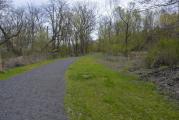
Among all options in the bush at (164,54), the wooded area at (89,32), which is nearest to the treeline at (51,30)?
the wooded area at (89,32)

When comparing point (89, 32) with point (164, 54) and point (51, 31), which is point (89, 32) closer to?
point (51, 31)

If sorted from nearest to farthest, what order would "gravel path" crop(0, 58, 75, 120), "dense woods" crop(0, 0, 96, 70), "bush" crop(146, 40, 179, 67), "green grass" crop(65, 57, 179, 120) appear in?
"gravel path" crop(0, 58, 75, 120) < "green grass" crop(65, 57, 179, 120) < "bush" crop(146, 40, 179, 67) < "dense woods" crop(0, 0, 96, 70)

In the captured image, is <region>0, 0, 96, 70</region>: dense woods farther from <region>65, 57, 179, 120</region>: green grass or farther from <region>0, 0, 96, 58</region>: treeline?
<region>65, 57, 179, 120</region>: green grass

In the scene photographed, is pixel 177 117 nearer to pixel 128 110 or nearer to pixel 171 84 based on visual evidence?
pixel 128 110

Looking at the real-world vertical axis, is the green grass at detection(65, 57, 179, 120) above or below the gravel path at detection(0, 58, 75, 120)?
below

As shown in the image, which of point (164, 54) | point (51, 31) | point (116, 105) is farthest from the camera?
point (51, 31)

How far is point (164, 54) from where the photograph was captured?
658 inches

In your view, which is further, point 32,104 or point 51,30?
point 51,30

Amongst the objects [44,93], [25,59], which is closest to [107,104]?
[44,93]

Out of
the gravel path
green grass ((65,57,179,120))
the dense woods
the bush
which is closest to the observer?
the gravel path

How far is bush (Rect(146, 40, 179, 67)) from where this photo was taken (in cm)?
1577

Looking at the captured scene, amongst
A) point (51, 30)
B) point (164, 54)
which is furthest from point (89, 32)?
point (164, 54)

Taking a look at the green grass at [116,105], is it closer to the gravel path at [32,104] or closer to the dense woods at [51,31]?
the gravel path at [32,104]

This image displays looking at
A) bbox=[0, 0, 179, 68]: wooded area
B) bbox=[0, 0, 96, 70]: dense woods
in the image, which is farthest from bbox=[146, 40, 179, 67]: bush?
bbox=[0, 0, 96, 70]: dense woods
